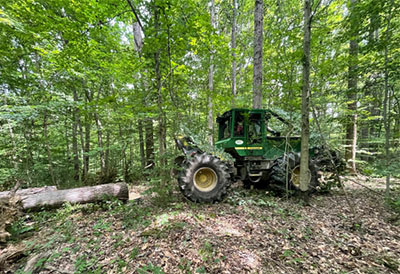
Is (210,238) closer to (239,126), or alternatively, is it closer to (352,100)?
(239,126)

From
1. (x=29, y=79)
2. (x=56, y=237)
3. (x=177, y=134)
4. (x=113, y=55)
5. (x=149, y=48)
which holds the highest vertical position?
Result: (x=113, y=55)

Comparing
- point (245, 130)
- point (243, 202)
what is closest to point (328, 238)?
point (243, 202)

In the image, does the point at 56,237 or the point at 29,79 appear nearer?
the point at 56,237

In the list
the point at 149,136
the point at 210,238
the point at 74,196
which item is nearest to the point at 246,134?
the point at 210,238

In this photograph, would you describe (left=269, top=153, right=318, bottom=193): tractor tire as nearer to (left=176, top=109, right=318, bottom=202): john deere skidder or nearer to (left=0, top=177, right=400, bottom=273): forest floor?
(left=176, top=109, right=318, bottom=202): john deere skidder

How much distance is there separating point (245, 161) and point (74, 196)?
13.8 feet

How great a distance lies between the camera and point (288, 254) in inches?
81.1

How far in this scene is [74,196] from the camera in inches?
140

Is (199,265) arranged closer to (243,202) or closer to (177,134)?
(243,202)

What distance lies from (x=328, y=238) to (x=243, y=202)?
1.55m

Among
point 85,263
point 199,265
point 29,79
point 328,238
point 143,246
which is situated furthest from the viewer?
point 29,79

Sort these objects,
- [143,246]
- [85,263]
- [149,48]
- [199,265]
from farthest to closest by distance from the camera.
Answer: [149,48] → [143,246] → [85,263] → [199,265]

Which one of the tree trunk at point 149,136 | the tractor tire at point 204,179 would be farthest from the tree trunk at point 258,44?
the tree trunk at point 149,136

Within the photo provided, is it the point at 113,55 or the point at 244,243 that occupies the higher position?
the point at 113,55
